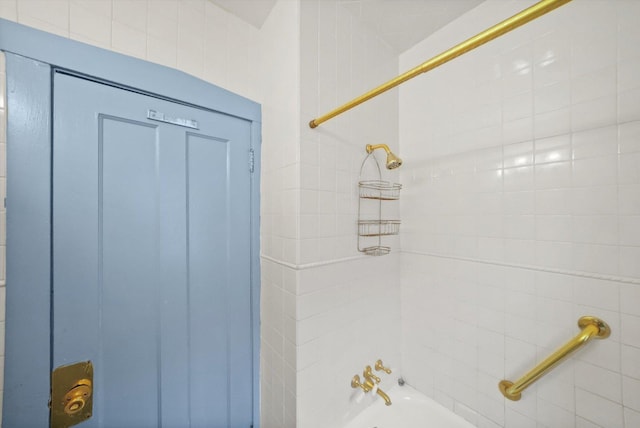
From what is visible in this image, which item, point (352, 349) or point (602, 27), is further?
point (352, 349)

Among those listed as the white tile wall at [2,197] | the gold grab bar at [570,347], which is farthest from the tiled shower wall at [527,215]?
the white tile wall at [2,197]

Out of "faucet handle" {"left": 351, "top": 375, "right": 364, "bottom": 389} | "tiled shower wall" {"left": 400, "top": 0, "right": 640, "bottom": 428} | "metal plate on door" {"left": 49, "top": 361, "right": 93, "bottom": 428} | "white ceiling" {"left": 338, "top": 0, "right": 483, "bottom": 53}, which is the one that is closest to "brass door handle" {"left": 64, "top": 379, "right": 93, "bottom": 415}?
"metal plate on door" {"left": 49, "top": 361, "right": 93, "bottom": 428}

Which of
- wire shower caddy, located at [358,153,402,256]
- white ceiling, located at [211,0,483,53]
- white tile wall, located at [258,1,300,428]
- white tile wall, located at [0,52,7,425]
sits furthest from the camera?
wire shower caddy, located at [358,153,402,256]

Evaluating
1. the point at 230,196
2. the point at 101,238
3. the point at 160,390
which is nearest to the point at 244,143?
the point at 230,196

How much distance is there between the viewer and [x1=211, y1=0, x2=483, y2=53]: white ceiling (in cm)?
107

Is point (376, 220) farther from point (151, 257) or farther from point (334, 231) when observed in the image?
point (151, 257)

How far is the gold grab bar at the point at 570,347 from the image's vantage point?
805 millimetres

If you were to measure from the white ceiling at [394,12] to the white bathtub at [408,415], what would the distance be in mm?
2009

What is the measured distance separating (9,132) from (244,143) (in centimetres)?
71

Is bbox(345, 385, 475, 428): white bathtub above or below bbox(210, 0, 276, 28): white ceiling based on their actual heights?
below

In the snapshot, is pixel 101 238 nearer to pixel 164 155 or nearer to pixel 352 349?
pixel 164 155

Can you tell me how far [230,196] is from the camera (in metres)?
1.07

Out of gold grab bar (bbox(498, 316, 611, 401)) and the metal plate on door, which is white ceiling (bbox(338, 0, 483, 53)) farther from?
the metal plate on door

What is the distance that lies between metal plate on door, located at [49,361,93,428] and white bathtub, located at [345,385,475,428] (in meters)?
1.06
